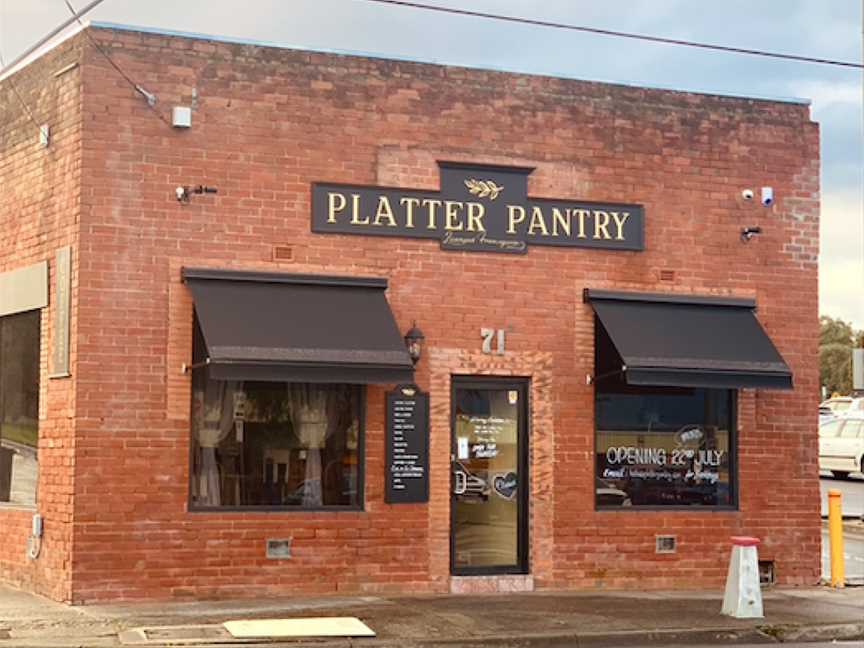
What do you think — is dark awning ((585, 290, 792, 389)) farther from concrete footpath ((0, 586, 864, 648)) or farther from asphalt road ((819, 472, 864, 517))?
asphalt road ((819, 472, 864, 517))

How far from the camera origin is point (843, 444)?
33.7m

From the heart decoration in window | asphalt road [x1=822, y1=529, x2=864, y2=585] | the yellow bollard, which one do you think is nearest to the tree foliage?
asphalt road [x1=822, y1=529, x2=864, y2=585]

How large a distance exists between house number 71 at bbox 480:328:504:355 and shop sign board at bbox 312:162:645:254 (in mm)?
896

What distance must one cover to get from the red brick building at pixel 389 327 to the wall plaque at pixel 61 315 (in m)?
0.04

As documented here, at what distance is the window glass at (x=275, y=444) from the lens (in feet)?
47.1

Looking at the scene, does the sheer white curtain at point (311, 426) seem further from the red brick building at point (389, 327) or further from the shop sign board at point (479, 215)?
the shop sign board at point (479, 215)

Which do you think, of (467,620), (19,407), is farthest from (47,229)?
(467,620)

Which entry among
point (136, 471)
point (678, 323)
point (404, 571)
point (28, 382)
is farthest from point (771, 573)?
point (28, 382)

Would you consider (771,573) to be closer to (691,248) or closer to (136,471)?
(691,248)

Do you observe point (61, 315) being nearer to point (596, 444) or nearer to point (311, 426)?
point (311, 426)

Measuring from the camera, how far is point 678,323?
15.6m

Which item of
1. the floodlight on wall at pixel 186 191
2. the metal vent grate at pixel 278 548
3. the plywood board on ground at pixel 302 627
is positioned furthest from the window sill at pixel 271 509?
the floodlight on wall at pixel 186 191

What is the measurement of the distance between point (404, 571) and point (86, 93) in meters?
5.87

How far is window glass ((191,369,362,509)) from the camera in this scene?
1434cm
